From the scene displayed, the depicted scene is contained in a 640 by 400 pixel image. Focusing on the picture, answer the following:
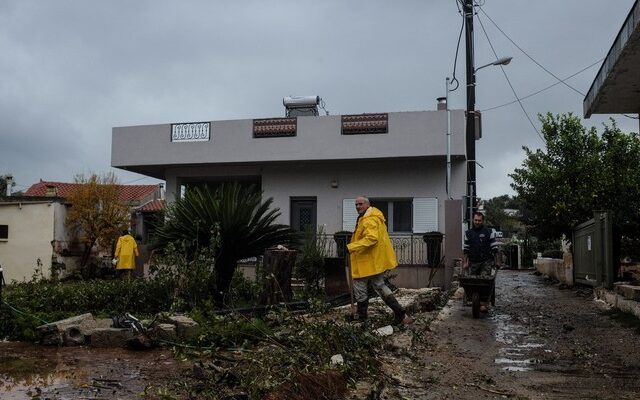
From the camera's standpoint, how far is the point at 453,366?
6.36m

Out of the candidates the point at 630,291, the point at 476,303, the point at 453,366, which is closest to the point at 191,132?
the point at 476,303

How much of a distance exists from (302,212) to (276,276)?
10.7 metres

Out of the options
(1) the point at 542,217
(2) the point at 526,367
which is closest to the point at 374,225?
(2) the point at 526,367

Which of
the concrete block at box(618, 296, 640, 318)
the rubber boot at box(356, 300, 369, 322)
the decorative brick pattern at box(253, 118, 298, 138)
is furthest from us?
the decorative brick pattern at box(253, 118, 298, 138)

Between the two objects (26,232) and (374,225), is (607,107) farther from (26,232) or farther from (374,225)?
(26,232)

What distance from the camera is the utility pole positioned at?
1850 cm

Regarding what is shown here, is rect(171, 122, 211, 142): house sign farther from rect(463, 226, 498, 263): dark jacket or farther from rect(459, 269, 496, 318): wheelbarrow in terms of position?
rect(459, 269, 496, 318): wheelbarrow

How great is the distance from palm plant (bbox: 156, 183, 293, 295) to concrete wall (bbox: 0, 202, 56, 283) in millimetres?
12429

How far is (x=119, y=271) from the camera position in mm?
16609

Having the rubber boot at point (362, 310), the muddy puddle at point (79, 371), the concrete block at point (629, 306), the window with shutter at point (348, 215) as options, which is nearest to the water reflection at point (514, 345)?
the concrete block at point (629, 306)

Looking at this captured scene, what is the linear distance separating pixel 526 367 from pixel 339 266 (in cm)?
667

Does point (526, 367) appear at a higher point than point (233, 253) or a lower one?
lower

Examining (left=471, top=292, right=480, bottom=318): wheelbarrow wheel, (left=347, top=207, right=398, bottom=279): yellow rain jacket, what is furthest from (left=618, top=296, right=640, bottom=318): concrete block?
(left=347, top=207, right=398, bottom=279): yellow rain jacket

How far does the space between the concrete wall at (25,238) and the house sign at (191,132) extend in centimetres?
507
